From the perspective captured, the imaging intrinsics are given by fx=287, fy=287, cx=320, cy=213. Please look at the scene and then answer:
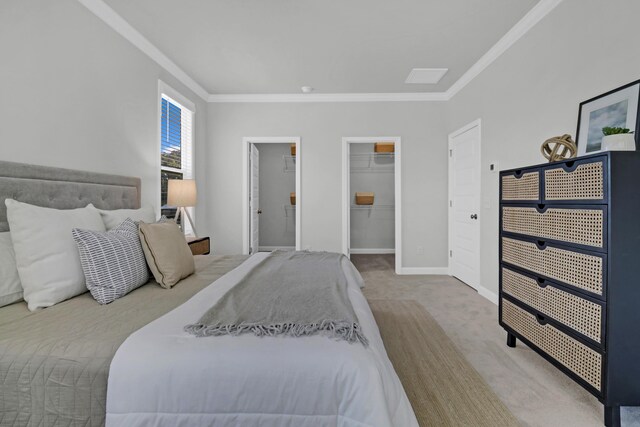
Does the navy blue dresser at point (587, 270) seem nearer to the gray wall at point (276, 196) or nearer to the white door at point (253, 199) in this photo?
the white door at point (253, 199)

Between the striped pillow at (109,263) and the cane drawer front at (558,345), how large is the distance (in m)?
2.43

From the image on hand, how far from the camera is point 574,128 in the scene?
2164 mm

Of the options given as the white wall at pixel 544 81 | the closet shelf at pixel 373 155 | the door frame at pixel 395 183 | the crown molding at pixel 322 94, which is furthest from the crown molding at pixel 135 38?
the white wall at pixel 544 81

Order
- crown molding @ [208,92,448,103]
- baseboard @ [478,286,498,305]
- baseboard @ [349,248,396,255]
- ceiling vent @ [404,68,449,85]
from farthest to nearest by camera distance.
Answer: baseboard @ [349,248,396,255] < crown molding @ [208,92,448,103] < ceiling vent @ [404,68,449,85] < baseboard @ [478,286,498,305]

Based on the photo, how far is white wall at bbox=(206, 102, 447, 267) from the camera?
441 centimetres

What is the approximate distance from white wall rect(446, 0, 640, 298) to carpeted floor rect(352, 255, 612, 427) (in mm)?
536

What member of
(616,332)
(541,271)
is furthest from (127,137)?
(616,332)

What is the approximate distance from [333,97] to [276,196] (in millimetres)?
2871

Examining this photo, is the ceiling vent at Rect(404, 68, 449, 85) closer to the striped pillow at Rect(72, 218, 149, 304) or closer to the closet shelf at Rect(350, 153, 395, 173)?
the closet shelf at Rect(350, 153, 395, 173)

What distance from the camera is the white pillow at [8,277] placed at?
1.36 meters

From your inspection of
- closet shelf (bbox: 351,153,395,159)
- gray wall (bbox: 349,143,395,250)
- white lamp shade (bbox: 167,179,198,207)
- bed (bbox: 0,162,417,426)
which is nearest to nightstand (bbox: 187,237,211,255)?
white lamp shade (bbox: 167,179,198,207)

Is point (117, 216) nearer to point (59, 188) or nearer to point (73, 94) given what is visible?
point (59, 188)

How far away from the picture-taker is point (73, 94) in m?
2.14

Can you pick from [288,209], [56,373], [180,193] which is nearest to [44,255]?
[56,373]
